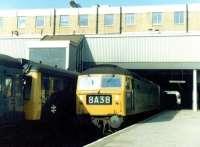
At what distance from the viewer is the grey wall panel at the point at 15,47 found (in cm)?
3859

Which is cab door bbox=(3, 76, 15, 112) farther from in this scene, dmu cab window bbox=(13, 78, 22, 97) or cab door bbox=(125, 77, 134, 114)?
cab door bbox=(125, 77, 134, 114)

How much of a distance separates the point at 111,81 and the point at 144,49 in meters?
18.4

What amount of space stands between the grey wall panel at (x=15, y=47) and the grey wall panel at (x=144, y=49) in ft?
16.3

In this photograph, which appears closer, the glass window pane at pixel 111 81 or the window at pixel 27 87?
the window at pixel 27 87

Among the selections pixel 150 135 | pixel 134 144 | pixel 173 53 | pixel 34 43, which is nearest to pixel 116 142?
pixel 134 144

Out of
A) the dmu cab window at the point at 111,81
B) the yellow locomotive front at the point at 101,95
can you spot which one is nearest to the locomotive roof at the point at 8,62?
the yellow locomotive front at the point at 101,95

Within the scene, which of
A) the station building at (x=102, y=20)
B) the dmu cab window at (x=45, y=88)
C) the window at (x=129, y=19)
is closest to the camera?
the dmu cab window at (x=45, y=88)

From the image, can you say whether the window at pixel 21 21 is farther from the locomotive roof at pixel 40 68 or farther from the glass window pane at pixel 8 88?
the glass window pane at pixel 8 88

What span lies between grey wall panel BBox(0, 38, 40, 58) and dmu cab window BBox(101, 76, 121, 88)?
1969 centimetres

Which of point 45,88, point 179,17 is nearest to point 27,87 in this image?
point 45,88

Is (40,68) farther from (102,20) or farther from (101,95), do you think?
(102,20)

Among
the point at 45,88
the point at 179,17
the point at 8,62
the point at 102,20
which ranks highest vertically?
the point at 179,17

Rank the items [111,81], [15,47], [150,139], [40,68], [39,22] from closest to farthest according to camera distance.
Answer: [150,139], [40,68], [111,81], [15,47], [39,22]

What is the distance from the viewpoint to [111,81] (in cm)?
1981
